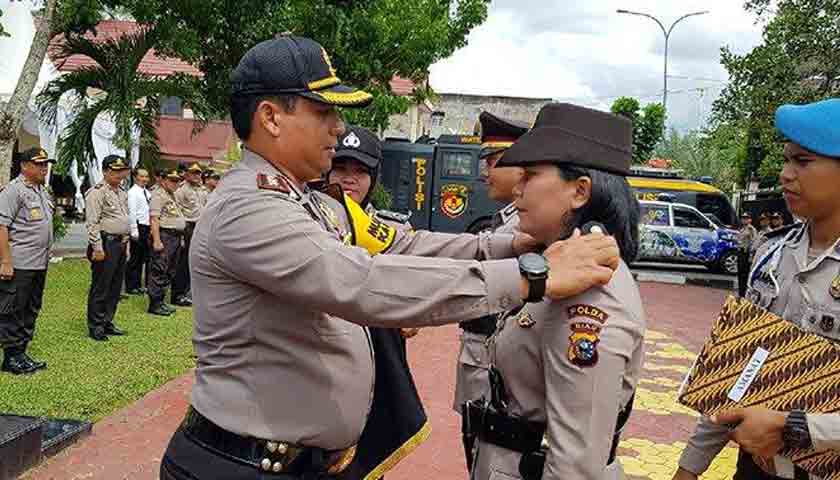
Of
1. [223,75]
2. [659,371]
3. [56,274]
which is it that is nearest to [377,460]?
[659,371]

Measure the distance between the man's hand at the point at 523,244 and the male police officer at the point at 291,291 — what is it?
1.85 ft

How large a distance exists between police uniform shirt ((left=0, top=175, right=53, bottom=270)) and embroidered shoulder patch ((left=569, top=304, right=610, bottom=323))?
572cm

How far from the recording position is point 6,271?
5.97 m

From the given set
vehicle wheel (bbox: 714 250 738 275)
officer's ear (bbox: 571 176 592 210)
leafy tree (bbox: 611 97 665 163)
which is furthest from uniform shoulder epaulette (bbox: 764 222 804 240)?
leafy tree (bbox: 611 97 665 163)

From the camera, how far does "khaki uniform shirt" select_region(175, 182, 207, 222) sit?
10477mm

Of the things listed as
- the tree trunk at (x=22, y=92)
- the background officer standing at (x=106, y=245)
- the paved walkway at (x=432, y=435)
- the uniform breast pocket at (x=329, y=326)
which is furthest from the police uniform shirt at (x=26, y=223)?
the uniform breast pocket at (x=329, y=326)

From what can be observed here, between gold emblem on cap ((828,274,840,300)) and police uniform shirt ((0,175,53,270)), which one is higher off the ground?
gold emblem on cap ((828,274,840,300))

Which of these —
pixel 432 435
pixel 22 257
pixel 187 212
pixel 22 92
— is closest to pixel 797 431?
pixel 432 435

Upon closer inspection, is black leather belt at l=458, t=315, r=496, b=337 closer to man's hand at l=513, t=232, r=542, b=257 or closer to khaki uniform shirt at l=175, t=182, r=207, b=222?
man's hand at l=513, t=232, r=542, b=257

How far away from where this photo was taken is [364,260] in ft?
5.35

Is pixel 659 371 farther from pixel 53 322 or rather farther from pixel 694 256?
pixel 694 256

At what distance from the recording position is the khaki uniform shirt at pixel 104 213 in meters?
7.69

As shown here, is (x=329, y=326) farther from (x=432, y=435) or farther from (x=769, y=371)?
(x=432, y=435)

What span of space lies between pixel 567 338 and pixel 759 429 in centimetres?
62
